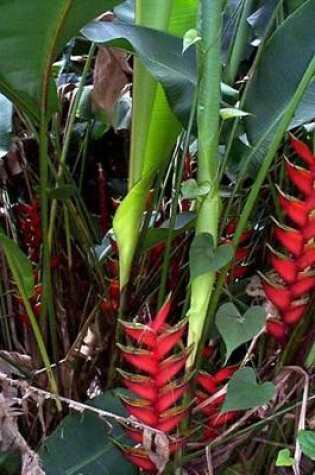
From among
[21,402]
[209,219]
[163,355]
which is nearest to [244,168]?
[209,219]

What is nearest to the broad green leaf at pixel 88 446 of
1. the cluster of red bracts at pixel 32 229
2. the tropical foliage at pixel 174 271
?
the tropical foliage at pixel 174 271

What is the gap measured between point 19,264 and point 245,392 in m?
0.23

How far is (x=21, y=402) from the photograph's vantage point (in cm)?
61

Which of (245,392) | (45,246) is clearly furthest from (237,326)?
(45,246)

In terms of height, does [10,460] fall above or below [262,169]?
below

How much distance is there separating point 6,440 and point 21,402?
0.05 meters

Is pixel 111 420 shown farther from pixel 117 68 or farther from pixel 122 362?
pixel 117 68

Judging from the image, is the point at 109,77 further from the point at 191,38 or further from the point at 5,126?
the point at 191,38

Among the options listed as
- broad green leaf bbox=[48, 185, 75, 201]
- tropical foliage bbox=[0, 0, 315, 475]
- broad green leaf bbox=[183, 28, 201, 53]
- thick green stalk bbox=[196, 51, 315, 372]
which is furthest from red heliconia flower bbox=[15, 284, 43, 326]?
broad green leaf bbox=[183, 28, 201, 53]

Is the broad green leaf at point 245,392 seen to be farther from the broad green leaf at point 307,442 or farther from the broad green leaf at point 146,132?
the broad green leaf at point 146,132

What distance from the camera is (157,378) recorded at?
1.69 feet

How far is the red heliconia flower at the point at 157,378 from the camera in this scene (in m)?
0.50

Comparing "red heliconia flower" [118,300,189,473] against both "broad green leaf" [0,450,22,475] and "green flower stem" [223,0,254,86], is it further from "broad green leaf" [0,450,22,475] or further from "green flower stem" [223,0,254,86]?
"green flower stem" [223,0,254,86]

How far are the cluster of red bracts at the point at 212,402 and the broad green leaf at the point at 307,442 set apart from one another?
0.21ft
